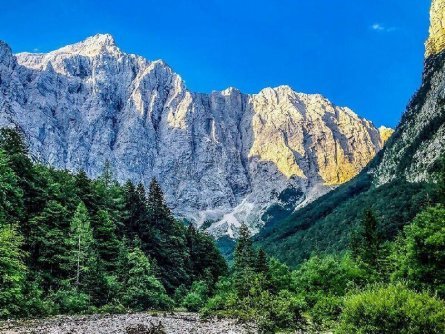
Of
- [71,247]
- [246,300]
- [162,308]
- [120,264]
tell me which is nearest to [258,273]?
[246,300]

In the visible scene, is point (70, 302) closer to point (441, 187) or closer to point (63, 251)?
point (63, 251)

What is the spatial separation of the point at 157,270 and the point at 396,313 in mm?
68439

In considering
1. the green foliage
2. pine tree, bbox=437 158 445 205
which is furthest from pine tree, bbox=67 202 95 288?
pine tree, bbox=437 158 445 205

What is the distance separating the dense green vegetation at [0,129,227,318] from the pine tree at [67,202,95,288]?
121mm

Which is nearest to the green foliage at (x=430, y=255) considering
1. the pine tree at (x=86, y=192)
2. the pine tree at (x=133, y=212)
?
the pine tree at (x=86, y=192)

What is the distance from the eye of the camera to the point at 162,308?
7075cm

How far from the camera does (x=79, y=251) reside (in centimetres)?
5581

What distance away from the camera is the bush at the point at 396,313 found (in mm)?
18625

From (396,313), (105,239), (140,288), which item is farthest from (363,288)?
(105,239)

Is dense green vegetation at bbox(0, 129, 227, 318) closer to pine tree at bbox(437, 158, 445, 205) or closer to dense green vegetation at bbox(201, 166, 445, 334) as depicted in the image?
dense green vegetation at bbox(201, 166, 445, 334)

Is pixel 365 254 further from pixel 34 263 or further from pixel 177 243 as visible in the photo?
pixel 34 263

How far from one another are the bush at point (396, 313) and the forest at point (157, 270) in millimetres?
46

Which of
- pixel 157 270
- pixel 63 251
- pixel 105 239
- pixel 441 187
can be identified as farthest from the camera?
pixel 157 270

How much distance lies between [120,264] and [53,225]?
40.6 ft
